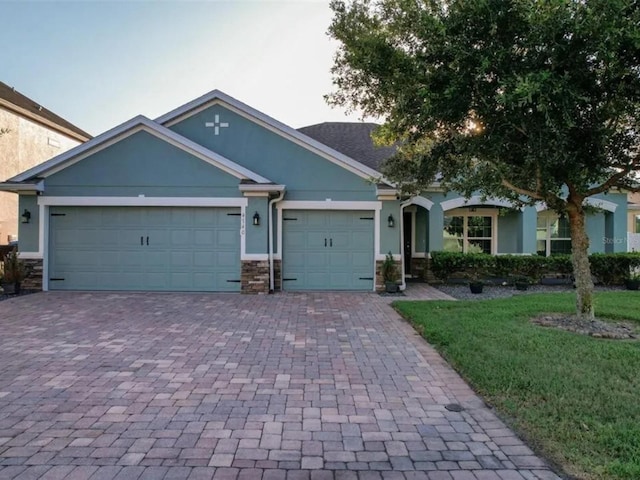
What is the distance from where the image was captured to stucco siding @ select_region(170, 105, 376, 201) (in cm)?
1127

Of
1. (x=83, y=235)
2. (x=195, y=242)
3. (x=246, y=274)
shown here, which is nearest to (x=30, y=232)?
(x=83, y=235)

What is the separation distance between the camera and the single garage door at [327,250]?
37.0 feet

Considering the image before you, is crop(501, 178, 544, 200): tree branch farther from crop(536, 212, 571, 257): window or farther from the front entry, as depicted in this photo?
crop(536, 212, 571, 257): window

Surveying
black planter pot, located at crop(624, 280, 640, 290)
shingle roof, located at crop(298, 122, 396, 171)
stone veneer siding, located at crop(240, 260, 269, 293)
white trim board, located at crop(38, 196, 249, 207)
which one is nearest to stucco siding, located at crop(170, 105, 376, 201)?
white trim board, located at crop(38, 196, 249, 207)

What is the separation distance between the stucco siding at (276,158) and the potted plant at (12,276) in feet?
17.9

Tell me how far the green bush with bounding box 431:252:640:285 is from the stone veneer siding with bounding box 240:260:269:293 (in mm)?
5612

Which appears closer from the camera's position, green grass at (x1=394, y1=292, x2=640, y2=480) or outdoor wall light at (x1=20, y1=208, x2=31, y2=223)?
green grass at (x1=394, y1=292, x2=640, y2=480)

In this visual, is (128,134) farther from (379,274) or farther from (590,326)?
(590,326)

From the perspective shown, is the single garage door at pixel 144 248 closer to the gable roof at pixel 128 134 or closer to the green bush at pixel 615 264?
the gable roof at pixel 128 134

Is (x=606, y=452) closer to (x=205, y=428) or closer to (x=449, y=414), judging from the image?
(x=449, y=414)

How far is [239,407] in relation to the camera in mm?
3822

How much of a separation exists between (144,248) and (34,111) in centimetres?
1497

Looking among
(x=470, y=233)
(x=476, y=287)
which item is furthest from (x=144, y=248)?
(x=470, y=233)

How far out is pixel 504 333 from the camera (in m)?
6.28
